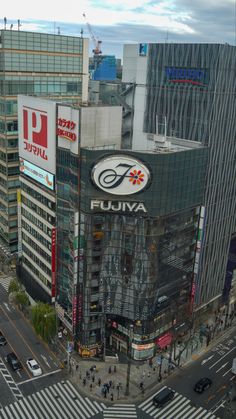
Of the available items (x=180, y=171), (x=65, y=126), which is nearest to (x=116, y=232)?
(x=180, y=171)

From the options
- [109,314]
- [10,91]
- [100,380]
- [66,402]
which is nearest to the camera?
[66,402]

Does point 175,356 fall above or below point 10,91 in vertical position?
below

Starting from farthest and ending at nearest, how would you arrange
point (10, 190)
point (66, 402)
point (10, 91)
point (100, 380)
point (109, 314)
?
point (10, 190)
point (10, 91)
point (109, 314)
point (100, 380)
point (66, 402)

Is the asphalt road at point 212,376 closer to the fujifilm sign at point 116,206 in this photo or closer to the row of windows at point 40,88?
the fujifilm sign at point 116,206

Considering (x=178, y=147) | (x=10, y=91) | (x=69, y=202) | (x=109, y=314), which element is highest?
(x=10, y=91)

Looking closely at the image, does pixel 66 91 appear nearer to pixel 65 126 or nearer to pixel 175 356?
pixel 65 126

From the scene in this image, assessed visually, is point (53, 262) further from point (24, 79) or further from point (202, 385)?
point (24, 79)

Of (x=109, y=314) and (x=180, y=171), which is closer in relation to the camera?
(x=180, y=171)

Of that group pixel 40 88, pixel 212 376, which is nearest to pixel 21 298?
pixel 212 376

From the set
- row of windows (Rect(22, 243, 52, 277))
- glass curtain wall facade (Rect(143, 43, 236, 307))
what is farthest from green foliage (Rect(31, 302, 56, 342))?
glass curtain wall facade (Rect(143, 43, 236, 307))
